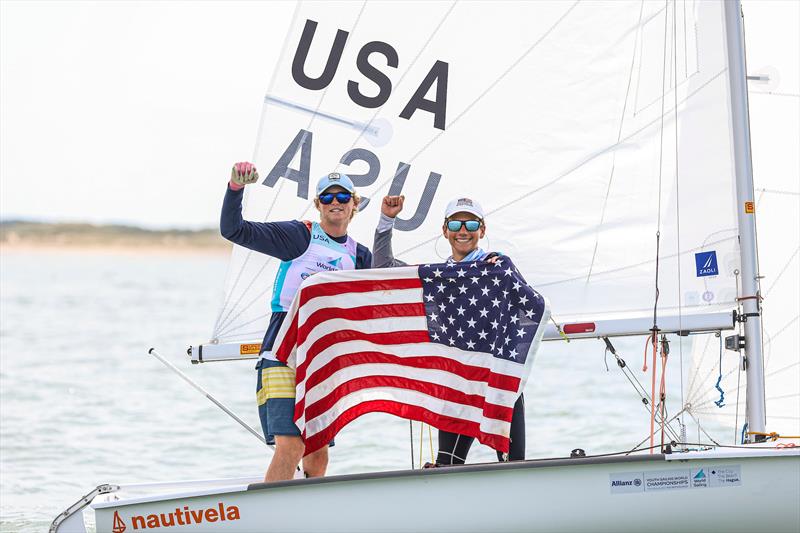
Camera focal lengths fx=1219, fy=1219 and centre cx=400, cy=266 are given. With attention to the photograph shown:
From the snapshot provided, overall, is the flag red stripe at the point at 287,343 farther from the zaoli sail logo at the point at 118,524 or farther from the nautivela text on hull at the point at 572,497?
the zaoli sail logo at the point at 118,524

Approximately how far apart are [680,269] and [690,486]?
1334 millimetres

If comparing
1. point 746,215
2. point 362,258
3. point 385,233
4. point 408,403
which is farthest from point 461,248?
point 746,215

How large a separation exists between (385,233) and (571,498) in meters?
1.30

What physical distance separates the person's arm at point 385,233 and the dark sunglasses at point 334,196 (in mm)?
188

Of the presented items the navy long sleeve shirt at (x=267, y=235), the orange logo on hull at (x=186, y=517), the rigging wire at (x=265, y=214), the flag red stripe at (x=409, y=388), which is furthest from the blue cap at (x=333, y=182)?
the orange logo on hull at (x=186, y=517)

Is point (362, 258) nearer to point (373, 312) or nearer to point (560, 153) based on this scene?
point (373, 312)

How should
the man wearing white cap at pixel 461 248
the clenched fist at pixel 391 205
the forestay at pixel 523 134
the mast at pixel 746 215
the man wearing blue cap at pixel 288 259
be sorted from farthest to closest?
the forestay at pixel 523 134 → the mast at pixel 746 215 → the clenched fist at pixel 391 205 → the man wearing white cap at pixel 461 248 → the man wearing blue cap at pixel 288 259

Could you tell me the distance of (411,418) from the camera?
4836 millimetres

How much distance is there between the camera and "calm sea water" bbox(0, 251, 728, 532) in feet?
28.7

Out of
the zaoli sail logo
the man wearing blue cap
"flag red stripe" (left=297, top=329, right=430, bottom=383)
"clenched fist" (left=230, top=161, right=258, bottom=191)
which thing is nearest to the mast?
"flag red stripe" (left=297, top=329, right=430, bottom=383)

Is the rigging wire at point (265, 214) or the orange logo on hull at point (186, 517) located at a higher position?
the rigging wire at point (265, 214)

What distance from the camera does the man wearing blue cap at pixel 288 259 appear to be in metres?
4.73

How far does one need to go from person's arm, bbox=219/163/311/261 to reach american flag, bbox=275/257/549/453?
6.8 inches

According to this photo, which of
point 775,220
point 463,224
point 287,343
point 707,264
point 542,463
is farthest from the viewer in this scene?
point 775,220
